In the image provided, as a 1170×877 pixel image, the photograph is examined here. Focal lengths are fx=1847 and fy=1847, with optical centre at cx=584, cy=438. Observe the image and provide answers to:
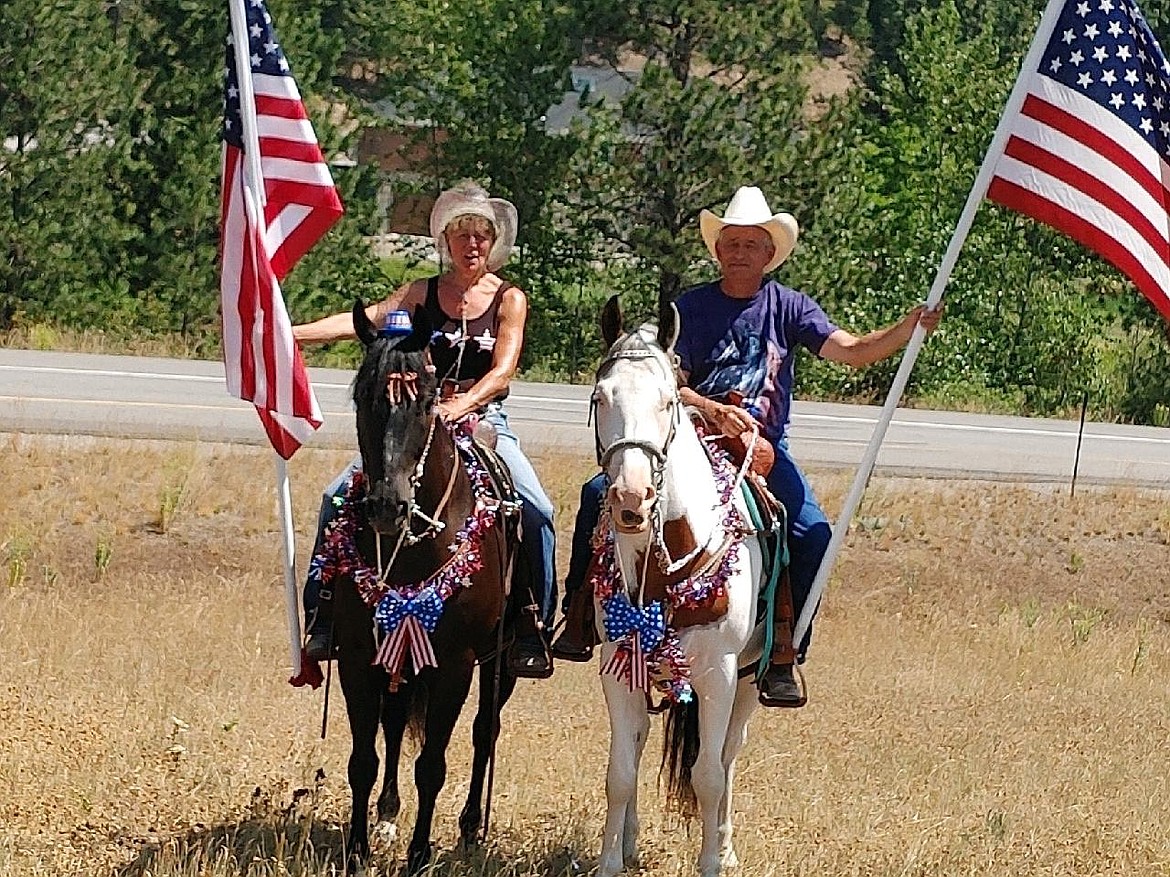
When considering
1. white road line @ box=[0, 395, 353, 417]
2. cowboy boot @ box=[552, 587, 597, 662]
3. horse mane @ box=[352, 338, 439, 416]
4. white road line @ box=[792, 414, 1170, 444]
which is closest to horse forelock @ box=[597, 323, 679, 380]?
horse mane @ box=[352, 338, 439, 416]

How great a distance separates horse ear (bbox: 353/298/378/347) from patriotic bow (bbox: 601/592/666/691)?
142cm

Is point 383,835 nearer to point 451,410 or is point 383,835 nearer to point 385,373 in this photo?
point 451,410

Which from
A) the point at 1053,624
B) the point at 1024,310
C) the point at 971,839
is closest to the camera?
the point at 971,839

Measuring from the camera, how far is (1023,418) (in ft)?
96.0

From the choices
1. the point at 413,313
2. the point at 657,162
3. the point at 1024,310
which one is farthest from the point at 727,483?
the point at 1024,310

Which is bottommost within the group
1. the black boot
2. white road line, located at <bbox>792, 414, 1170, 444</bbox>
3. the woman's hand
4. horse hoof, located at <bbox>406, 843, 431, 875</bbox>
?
white road line, located at <bbox>792, 414, 1170, 444</bbox>

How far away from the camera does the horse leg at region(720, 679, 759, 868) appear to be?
826cm

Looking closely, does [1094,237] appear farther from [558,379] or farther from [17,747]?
[558,379]

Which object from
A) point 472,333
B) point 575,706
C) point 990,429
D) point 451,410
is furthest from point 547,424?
point 451,410

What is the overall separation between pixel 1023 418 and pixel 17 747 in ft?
74.8

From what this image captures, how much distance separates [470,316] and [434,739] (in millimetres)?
1775

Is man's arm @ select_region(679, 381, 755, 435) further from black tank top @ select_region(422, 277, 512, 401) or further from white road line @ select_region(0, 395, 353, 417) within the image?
white road line @ select_region(0, 395, 353, 417)

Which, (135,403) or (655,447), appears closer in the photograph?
(655,447)

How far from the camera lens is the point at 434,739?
7566mm
